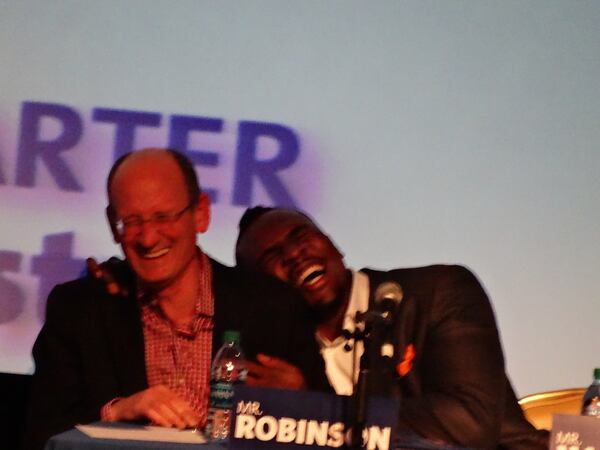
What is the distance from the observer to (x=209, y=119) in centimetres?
450

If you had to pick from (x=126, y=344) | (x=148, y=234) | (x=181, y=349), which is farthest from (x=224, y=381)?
(x=148, y=234)

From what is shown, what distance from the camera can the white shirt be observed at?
12.1 feet

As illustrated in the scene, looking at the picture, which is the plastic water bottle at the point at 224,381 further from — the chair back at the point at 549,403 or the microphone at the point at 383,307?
the chair back at the point at 549,403

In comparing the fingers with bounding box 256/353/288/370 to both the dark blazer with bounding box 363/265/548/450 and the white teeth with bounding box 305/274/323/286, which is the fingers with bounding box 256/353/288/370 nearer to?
the dark blazer with bounding box 363/265/548/450

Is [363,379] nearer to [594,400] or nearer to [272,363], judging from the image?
[272,363]

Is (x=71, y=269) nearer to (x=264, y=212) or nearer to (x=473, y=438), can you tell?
(x=264, y=212)

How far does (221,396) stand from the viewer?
9.25 ft

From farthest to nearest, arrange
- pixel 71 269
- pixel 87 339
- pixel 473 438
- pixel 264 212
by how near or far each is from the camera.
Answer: pixel 71 269
pixel 264 212
pixel 473 438
pixel 87 339

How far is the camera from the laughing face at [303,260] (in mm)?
3777

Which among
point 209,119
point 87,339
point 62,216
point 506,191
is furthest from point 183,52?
point 87,339

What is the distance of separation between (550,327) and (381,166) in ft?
2.88

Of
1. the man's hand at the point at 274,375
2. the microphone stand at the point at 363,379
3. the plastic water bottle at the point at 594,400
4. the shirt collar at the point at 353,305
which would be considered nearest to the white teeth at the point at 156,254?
the man's hand at the point at 274,375

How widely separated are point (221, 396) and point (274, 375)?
0.89 feet

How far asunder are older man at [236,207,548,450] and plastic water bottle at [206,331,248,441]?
0.48 meters
